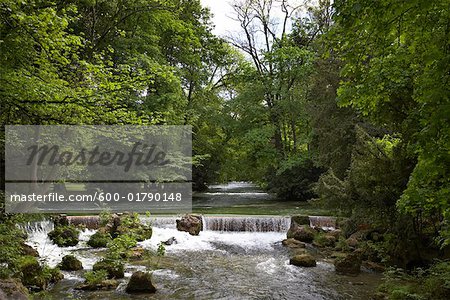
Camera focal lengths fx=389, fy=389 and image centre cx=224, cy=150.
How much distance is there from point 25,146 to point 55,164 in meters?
0.79

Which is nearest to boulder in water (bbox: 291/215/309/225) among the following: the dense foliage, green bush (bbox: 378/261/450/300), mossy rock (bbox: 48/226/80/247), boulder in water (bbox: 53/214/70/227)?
the dense foliage

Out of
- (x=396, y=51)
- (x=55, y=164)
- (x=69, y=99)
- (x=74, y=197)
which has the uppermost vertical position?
(x=396, y=51)

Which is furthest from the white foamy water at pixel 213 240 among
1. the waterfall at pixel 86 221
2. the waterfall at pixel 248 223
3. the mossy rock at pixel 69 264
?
the mossy rock at pixel 69 264

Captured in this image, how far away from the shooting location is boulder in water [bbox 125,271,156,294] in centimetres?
773

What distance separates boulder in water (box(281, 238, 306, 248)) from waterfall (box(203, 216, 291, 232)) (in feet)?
5.72

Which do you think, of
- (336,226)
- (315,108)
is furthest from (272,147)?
(336,226)

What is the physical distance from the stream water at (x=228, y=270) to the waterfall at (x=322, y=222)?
39.9 inches

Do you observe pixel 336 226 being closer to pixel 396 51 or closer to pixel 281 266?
pixel 281 266

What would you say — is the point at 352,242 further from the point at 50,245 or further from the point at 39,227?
the point at 39,227

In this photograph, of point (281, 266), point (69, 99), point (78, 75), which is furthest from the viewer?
point (281, 266)

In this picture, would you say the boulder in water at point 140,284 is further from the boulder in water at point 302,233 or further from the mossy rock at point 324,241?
the boulder in water at point 302,233

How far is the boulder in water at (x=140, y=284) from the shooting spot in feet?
25.4

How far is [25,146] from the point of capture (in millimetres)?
9266

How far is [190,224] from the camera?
1428 cm
